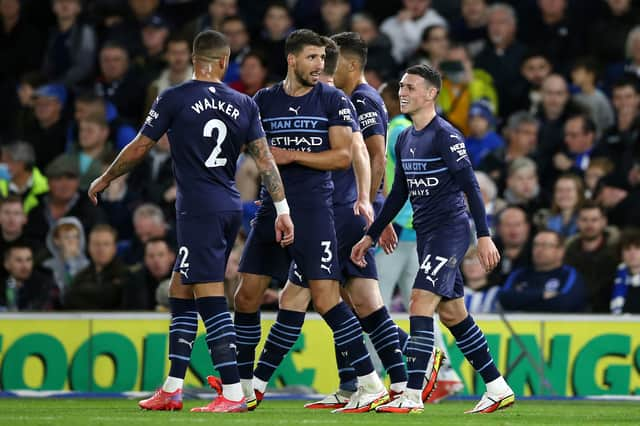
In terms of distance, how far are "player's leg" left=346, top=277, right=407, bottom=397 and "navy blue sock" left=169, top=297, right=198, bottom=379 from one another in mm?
1385

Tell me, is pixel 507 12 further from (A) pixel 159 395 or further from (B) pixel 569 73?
(A) pixel 159 395

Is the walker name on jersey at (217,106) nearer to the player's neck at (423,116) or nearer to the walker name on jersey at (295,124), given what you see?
the walker name on jersey at (295,124)

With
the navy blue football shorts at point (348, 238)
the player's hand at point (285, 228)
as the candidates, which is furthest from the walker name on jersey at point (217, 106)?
the navy blue football shorts at point (348, 238)

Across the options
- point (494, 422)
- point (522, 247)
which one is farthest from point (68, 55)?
point (494, 422)

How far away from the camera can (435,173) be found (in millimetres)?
10031

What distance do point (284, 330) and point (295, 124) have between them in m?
1.49

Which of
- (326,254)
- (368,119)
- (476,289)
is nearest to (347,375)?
(326,254)

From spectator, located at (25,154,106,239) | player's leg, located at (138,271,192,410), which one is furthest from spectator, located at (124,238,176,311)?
player's leg, located at (138,271,192,410)

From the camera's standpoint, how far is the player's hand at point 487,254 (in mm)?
9680

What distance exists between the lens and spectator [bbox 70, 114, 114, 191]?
16.6 metres

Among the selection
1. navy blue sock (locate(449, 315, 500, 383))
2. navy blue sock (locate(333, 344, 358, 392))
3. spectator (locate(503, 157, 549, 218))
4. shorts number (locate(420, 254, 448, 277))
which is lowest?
navy blue sock (locate(333, 344, 358, 392))

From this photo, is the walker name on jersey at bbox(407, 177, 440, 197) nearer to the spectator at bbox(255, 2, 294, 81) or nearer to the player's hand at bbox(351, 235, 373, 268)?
the player's hand at bbox(351, 235, 373, 268)

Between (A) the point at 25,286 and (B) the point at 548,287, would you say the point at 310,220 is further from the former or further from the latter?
(A) the point at 25,286

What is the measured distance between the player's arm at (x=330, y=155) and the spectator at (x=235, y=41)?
7.80 meters
